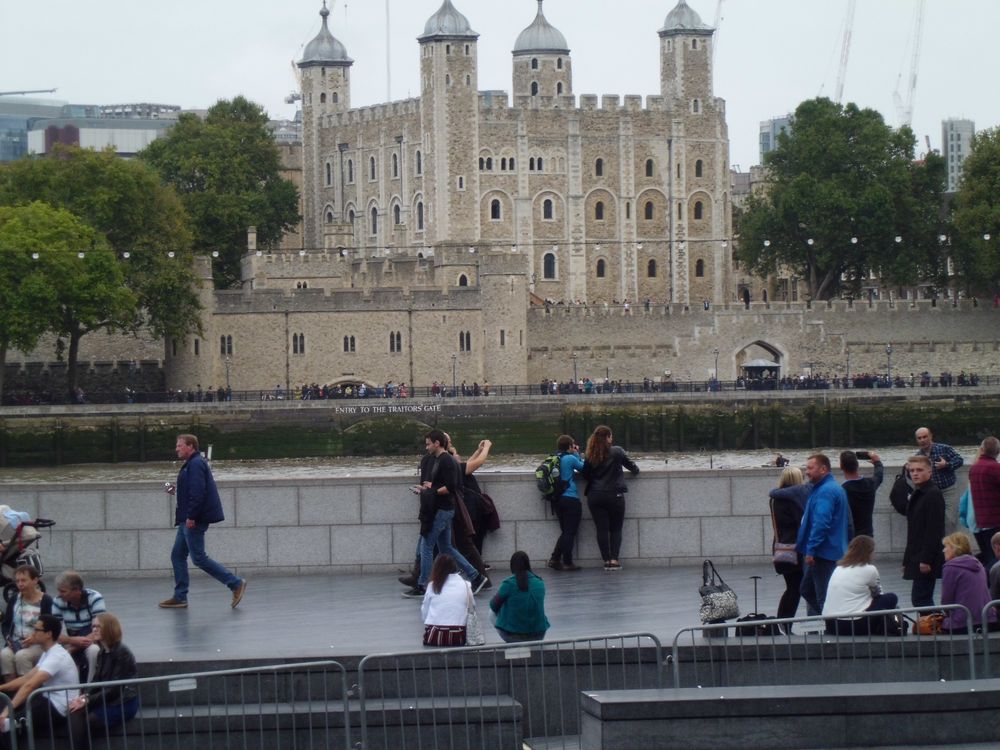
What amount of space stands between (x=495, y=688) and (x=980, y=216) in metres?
60.0

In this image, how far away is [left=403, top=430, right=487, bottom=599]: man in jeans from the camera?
14.9 meters

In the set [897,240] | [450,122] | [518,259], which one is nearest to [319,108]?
[450,122]

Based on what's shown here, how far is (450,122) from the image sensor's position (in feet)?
261

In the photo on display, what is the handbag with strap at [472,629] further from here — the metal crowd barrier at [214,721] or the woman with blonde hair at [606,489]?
the woman with blonde hair at [606,489]

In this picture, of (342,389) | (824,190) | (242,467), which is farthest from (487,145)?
(242,467)

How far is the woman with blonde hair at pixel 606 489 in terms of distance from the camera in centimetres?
1591

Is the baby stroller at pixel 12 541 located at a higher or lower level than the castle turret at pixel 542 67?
lower

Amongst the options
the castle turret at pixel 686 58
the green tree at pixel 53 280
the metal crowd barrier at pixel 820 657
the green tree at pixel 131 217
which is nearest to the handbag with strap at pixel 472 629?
the metal crowd barrier at pixel 820 657

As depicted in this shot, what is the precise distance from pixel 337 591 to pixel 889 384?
49060mm

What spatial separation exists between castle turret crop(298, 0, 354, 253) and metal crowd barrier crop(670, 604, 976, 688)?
76174 millimetres

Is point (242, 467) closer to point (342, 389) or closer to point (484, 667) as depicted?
point (342, 389)

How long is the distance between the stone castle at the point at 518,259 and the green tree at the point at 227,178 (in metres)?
2.20

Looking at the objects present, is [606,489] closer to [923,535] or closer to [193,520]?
[923,535]

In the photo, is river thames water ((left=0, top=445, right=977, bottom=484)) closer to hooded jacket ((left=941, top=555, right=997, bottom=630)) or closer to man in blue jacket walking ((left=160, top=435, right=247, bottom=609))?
man in blue jacket walking ((left=160, top=435, right=247, bottom=609))
